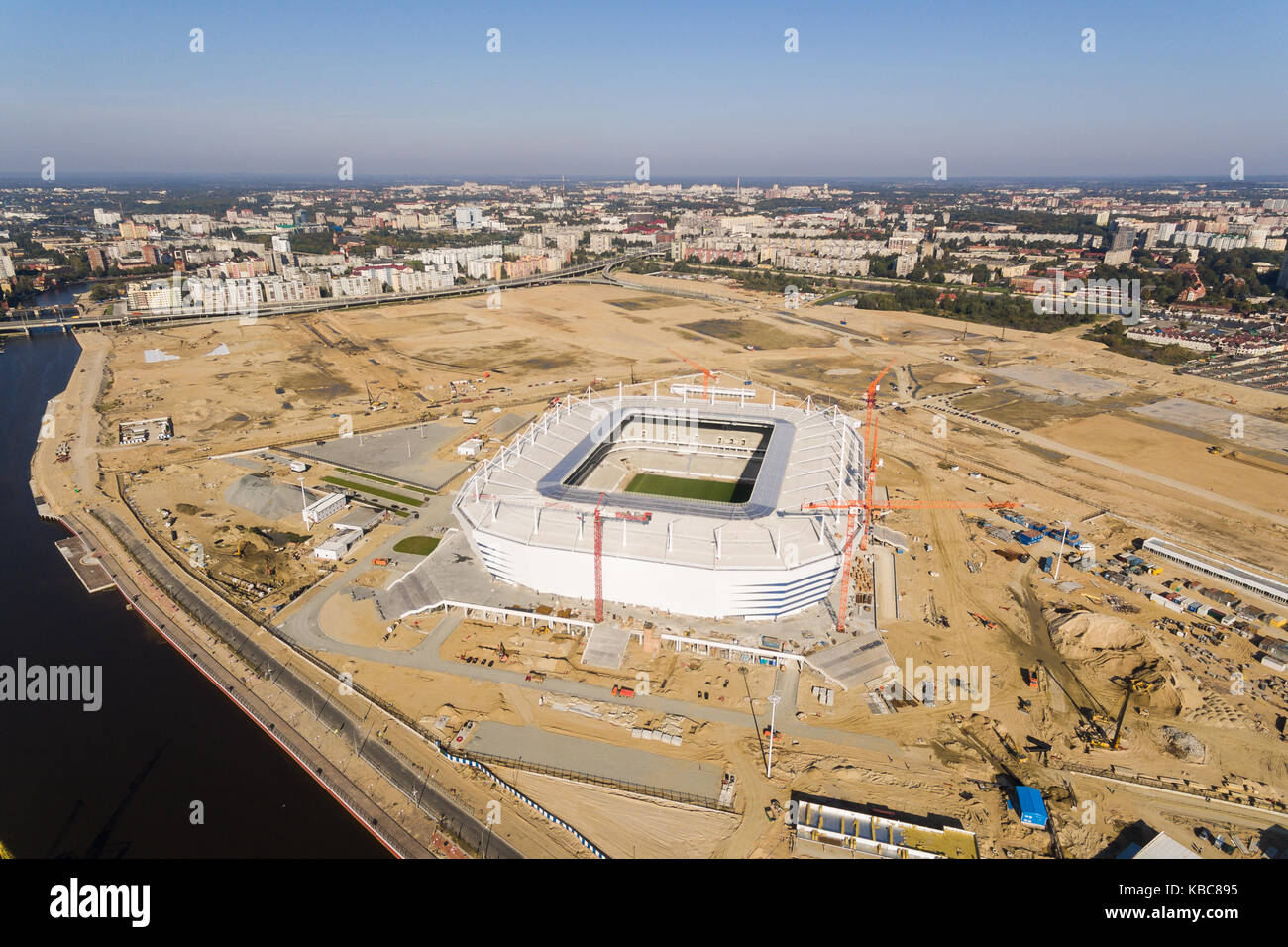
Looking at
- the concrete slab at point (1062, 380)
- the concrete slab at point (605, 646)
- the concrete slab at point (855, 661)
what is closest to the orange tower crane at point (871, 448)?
the concrete slab at point (855, 661)

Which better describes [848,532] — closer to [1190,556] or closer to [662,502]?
[662,502]

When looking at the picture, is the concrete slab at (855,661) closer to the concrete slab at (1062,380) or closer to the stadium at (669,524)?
the stadium at (669,524)

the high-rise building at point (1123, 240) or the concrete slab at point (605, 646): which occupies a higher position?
the high-rise building at point (1123, 240)

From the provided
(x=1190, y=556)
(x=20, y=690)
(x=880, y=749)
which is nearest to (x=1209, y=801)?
(x=880, y=749)

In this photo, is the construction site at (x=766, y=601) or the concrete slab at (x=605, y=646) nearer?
the construction site at (x=766, y=601)

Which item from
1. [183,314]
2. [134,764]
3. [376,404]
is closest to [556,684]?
[134,764]
